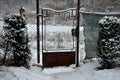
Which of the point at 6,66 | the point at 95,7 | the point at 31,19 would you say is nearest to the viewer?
the point at 6,66

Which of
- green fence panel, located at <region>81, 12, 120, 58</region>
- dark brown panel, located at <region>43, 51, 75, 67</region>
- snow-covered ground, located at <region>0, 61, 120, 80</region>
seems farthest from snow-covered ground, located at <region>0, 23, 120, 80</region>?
green fence panel, located at <region>81, 12, 120, 58</region>

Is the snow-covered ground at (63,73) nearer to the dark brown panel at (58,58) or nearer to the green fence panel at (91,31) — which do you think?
the dark brown panel at (58,58)

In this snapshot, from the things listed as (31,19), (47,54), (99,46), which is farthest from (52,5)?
(99,46)

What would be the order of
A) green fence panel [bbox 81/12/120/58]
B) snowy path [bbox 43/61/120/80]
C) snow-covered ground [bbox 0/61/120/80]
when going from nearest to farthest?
snow-covered ground [bbox 0/61/120/80] < snowy path [bbox 43/61/120/80] < green fence panel [bbox 81/12/120/58]

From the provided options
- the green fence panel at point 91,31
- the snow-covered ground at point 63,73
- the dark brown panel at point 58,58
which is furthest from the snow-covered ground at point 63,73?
the green fence panel at point 91,31

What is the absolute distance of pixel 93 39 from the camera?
7406 mm

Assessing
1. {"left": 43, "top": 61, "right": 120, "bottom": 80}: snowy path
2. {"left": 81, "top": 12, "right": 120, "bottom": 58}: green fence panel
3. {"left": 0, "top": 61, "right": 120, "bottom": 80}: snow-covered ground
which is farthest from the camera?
{"left": 81, "top": 12, "right": 120, "bottom": 58}: green fence panel

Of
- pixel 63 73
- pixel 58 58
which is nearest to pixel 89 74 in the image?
pixel 63 73

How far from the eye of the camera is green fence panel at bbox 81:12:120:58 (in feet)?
23.9

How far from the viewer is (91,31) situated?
7422 mm

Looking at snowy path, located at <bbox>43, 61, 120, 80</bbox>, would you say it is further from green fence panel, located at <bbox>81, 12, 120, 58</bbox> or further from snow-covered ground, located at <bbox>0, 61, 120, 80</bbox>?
green fence panel, located at <bbox>81, 12, 120, 58</bbox>

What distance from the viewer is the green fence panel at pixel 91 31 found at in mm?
7270

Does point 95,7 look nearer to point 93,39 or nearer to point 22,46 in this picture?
point 93,39

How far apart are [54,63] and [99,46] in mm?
1803
